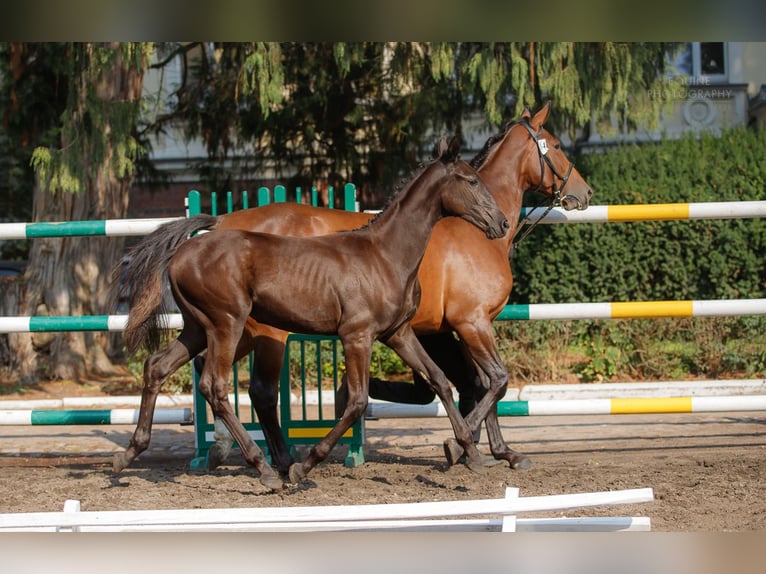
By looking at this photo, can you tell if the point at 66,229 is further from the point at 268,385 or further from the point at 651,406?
the point at 651,406

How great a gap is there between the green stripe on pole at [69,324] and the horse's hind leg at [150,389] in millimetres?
960

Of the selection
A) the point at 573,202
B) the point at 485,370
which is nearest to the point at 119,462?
the point at 485,370

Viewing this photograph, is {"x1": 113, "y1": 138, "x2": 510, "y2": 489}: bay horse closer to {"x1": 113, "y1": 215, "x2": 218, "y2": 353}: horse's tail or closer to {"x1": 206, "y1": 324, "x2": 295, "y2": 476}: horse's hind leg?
{"x1": 113, "y1": 215, "x2": 218, "y2": 353}: horse's tail

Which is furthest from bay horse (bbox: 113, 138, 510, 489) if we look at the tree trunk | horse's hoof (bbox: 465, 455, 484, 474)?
the tree trunk

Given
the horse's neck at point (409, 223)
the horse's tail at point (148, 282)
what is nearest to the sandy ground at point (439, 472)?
the horse's tail at point (148, 282)

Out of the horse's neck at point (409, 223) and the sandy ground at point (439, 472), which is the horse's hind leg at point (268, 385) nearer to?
the sandy ground at point (439, 472)

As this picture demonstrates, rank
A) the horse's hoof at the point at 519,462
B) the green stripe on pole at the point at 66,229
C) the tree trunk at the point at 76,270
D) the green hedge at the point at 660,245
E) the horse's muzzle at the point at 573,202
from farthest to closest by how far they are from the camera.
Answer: the tree trunk at the point at 76,270 → the green hedge at the point at 660,245 → the horse's muzzle at the point at 573,202 → the green stripe on pole at the point at 66,229 → the horse's hoof at the point at 519,462

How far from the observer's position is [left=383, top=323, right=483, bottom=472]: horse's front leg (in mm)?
5812

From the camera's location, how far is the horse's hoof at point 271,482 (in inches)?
217

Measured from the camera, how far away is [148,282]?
593 centimetres

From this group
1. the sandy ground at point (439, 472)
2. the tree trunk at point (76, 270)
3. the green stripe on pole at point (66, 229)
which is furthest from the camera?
the tree trunk at point (76, 270)

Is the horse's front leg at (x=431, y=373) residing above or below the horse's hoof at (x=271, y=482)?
above

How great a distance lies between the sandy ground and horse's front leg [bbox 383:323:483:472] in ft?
1.03
